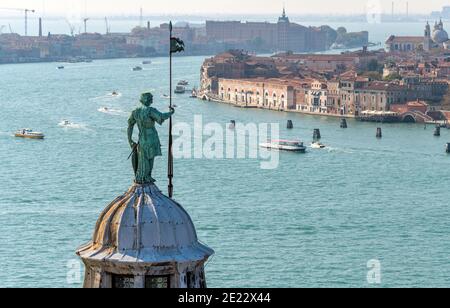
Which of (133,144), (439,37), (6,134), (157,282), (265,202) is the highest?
(439,37)

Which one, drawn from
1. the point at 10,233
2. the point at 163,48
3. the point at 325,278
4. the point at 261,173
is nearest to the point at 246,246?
the point at 325,278

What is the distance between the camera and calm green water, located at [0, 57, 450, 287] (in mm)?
8203

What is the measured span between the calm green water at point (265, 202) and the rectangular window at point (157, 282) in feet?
19.9

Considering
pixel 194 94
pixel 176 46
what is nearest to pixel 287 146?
pixel 194 94

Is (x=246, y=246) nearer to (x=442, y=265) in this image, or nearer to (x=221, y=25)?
(x=442, y=265)

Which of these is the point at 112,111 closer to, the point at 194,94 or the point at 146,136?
the point at 194,94

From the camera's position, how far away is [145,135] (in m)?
1.53

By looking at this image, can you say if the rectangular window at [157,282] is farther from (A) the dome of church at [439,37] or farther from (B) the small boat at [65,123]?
(A) the dome of church at [439,37]

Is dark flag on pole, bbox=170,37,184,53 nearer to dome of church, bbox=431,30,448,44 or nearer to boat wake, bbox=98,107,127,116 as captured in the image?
boat wake, bbox=98,107,127,116

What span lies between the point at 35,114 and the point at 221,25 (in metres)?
34.8

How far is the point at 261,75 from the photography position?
94.2ft

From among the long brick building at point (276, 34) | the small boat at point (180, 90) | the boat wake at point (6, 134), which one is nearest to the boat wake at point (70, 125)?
the boat wake at point (6, 134)

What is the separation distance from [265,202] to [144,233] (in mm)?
9757

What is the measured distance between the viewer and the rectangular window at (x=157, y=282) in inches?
56.9
